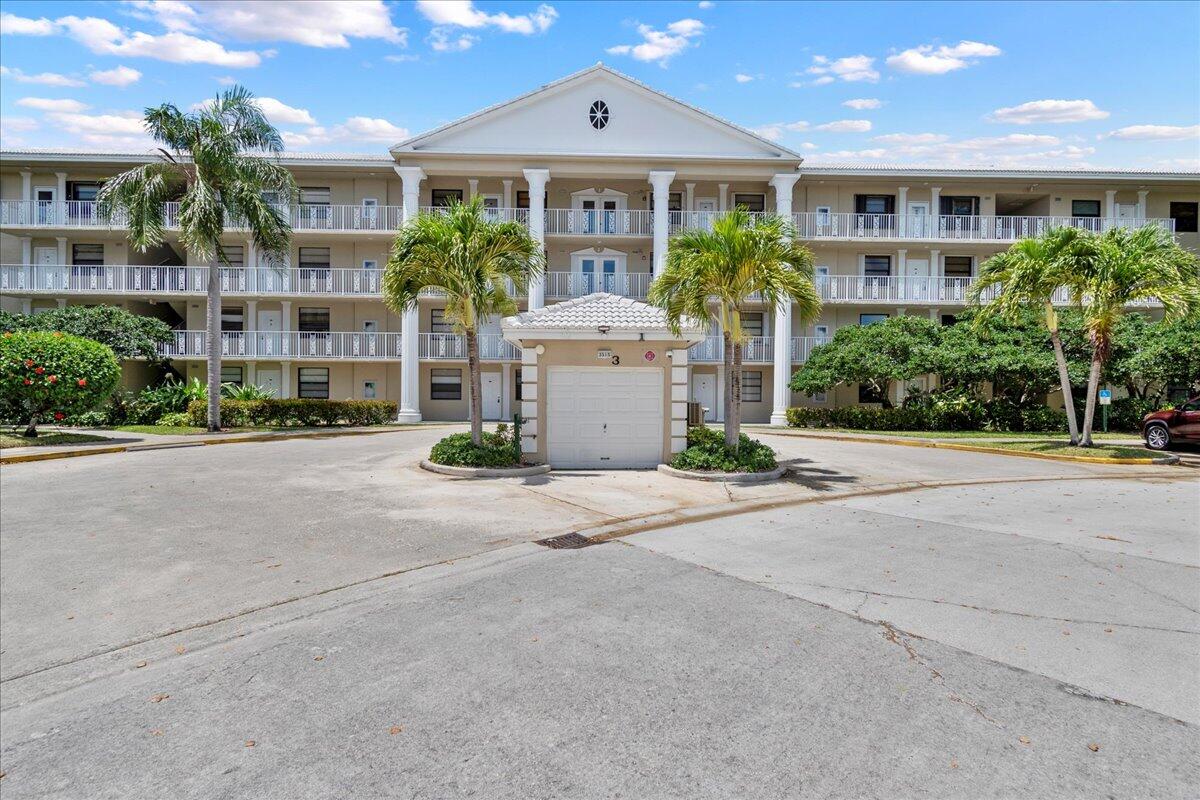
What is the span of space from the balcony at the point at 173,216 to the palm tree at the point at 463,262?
619 inches

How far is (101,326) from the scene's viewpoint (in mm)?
23922

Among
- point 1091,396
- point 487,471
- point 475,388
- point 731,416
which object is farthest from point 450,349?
point 1091,396

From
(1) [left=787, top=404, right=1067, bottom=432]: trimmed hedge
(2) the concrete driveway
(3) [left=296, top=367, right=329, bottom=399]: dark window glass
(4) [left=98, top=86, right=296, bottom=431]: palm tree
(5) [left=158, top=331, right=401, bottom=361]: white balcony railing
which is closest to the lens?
(2) the concrete driveway

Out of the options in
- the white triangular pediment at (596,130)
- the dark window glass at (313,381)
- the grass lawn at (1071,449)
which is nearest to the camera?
the grass lawn at (1071,449)

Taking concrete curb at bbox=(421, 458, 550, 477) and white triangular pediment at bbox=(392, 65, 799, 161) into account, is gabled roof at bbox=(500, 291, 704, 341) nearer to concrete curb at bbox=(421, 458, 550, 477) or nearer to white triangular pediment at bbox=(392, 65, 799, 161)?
concrete curb at bbox=(421, 458, 550, 477)

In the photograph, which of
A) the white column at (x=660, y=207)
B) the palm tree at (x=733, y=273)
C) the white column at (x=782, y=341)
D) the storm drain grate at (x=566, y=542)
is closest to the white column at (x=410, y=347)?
the white column at (x=660, y=207)

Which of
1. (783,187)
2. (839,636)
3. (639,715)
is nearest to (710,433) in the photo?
(839,636)

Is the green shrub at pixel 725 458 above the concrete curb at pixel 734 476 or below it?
above

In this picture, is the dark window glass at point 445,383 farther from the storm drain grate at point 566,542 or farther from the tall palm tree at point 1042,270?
the storm drain grate at point 566,542

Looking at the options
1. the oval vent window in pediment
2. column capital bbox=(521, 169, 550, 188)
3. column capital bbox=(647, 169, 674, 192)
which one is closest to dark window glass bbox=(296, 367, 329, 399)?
column capital bbox=(521, 169, 550, 188)

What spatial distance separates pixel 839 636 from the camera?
485cm

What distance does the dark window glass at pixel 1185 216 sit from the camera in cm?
3150

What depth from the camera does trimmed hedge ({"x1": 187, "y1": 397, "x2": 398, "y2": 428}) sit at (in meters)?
22.5

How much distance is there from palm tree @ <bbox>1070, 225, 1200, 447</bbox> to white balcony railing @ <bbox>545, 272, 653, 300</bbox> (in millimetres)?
15689
